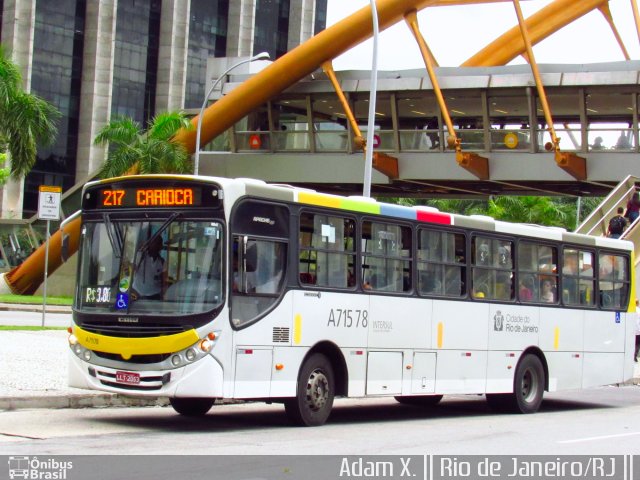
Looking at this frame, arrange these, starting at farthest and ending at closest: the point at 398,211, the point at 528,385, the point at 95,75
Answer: the point at 95,75 < the point at 528,385 < the point at 398,211

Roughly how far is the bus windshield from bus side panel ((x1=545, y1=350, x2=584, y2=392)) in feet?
26.7

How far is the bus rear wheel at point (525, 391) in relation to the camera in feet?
60.3

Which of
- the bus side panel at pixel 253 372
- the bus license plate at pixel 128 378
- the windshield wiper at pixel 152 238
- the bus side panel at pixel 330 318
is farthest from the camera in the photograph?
the bus side panel at pixel 330 318

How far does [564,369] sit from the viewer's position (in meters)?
19.7

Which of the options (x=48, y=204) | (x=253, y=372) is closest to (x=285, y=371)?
(x=253, y=372)

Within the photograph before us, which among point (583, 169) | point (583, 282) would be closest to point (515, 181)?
point (583, 169)

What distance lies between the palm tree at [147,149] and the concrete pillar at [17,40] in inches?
1074

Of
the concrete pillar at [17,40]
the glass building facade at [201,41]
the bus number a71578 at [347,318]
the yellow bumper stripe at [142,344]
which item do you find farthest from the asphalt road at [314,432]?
the glass building facade at [201,41]

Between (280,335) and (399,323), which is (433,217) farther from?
(280,335)

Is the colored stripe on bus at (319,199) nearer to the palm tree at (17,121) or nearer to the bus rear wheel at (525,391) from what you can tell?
the bus rear wheel at (525,391)

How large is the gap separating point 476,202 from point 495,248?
5711 cm

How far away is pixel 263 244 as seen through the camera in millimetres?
13703

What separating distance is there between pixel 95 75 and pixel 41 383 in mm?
65330
